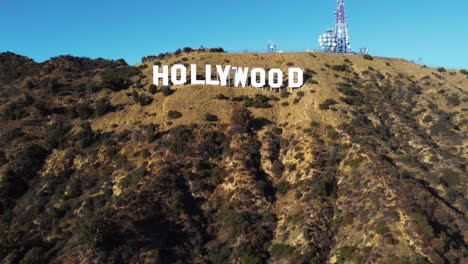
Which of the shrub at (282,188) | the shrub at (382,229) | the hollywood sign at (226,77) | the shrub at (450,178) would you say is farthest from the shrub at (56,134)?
the shrub at (450,178)

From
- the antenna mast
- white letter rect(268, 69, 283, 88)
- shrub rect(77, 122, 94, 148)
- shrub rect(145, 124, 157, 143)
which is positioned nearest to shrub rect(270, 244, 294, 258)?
shrub rect(145, 124, 157, 143)

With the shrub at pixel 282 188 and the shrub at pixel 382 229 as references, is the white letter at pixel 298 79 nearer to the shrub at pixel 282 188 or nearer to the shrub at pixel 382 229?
the shrub at pixel 282 188

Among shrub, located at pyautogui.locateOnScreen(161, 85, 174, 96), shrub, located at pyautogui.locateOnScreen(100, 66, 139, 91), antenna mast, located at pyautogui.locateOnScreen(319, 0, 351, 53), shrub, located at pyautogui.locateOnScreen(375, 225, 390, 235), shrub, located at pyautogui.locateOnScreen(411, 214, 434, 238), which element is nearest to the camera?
shrub, located at pyautogui.locateOnScreen(411, 214, 434, 238)

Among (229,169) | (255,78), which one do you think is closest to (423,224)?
(229,169)

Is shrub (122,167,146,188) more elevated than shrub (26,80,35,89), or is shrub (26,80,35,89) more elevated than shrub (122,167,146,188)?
shrub (26,80,35,89)

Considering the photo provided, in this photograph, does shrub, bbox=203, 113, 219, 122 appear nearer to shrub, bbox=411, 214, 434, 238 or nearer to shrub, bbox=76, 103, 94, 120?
shrub, bbox=76, 103, 94, 120

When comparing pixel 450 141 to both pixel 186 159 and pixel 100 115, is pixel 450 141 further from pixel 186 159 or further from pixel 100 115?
pixel 100 115

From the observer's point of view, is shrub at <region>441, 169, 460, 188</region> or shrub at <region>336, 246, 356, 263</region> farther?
shrub at <region>441, 169, 460, 188</region>
